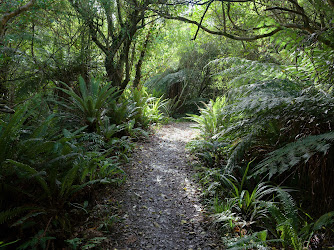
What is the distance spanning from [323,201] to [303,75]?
1921 millimetres

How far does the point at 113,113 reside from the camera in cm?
522

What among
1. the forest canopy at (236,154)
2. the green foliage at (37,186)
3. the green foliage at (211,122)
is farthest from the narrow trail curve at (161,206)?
the green foliage at (211,122)

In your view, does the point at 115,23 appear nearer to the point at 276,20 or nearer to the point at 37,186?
the point at 276,20

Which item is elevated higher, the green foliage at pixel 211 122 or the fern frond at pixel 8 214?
the green foliage at pixel 211 122

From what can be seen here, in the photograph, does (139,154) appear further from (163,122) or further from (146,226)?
(163,122)

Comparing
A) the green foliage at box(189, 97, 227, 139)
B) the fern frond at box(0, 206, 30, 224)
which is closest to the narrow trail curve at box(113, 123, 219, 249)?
the green foliage at box(189, 97, 227, 139)

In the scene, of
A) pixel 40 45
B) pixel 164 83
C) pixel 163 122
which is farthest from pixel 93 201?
pixel 164 83

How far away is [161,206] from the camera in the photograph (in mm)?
2908

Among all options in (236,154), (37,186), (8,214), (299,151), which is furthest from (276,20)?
(8,214)

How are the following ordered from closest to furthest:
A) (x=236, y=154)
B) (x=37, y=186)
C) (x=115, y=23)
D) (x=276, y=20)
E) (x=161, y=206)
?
1. (x=37, y=186)
2. (x=236, y=154)
3. (x=161, y=206)
4. (x=276, y=20)
5. (x=115, y=23)

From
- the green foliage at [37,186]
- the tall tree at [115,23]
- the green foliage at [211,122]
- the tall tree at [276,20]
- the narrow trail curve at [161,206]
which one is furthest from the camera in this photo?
the green foliage at [211,122]

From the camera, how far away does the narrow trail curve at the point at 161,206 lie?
2.28 meters

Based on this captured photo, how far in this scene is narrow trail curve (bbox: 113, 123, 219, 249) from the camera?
2.28 metres

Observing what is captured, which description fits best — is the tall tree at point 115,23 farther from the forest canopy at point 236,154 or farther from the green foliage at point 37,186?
the green foliage at point 37,186
